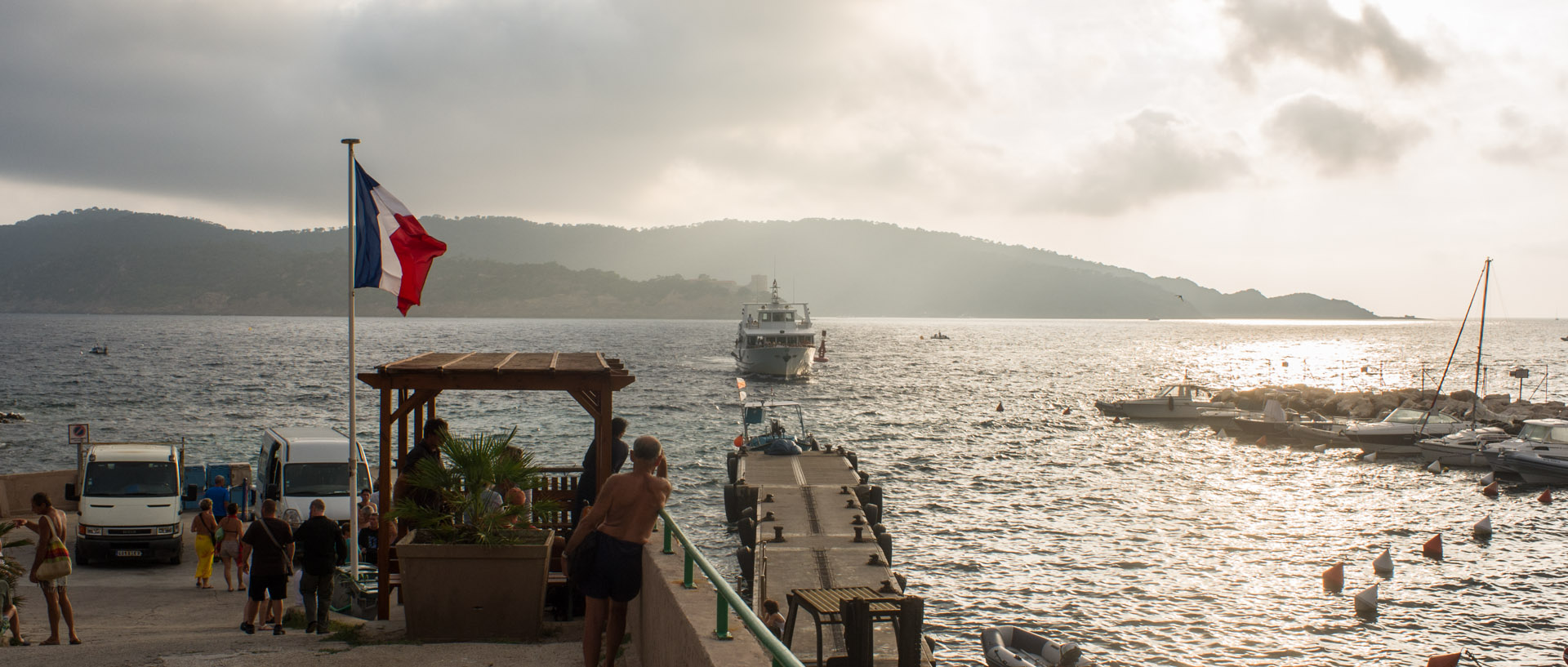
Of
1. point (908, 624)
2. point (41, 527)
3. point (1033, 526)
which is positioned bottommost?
point (1033, 526)

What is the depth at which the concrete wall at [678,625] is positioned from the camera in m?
5.74

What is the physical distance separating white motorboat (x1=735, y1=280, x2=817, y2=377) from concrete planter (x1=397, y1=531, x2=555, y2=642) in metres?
80.8

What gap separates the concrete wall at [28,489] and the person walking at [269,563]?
1580 cm

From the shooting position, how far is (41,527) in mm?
12805

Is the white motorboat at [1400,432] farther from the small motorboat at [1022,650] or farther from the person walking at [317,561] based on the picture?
the person walking at [317,561]

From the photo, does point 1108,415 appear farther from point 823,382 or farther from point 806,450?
point 806,450

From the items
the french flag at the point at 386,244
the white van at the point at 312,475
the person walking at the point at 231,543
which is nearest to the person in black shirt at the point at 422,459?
the french flag at the point at 386,244

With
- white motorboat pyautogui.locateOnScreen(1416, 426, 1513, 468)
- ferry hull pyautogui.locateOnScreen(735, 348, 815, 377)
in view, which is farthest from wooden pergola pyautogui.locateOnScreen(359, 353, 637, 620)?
ferry hull pyautogui.locateOnScreen(735, 348, 815, 377)

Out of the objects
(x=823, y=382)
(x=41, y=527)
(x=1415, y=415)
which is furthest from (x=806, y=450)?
(x=823, y=382)

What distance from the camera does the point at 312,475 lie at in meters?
22.9

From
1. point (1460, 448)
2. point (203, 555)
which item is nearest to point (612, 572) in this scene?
point (203, 555)

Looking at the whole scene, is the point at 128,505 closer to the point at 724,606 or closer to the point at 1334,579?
the point at 724,606

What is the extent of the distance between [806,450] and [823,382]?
Answer: 192 feet

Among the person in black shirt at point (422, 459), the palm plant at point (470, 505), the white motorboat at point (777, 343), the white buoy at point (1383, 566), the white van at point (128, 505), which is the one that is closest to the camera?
the palm plant at point (470, 505)
